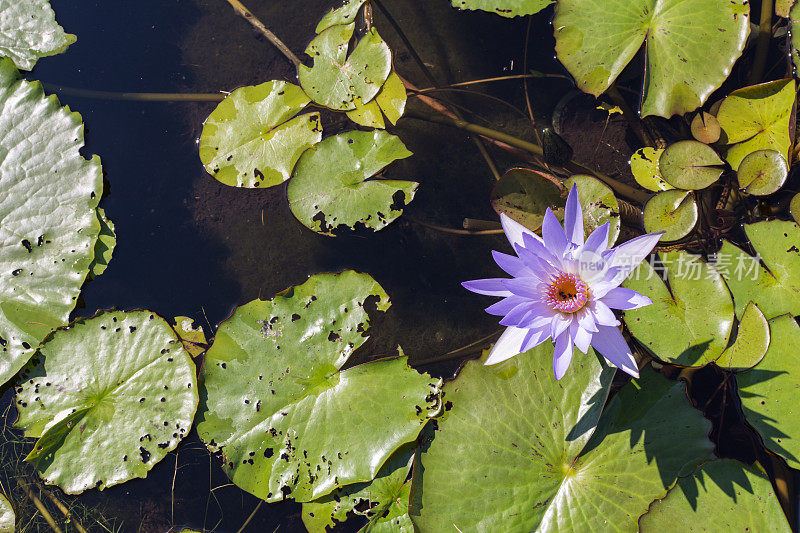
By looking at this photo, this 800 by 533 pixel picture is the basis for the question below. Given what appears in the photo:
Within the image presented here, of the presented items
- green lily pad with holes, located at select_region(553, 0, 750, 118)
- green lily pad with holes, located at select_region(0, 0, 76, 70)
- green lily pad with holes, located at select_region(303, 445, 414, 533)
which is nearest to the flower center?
green lily pad with holes, located at select_region(303, 445, 414, 533)

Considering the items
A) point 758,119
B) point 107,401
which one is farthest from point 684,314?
point 107,401

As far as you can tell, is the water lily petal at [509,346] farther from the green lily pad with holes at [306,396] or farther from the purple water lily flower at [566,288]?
the green lily pad with holes at [306,396]

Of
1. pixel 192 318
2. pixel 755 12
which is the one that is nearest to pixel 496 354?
pixel 192 318

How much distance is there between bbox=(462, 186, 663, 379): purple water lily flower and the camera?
1993mm

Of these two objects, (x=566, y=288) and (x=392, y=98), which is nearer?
(x=566, y=288)

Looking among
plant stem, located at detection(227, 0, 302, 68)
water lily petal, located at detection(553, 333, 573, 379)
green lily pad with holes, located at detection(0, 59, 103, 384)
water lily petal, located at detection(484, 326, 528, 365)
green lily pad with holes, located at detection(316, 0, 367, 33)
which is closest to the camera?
water lily petal, located at detection(553, 333, 573, 379)

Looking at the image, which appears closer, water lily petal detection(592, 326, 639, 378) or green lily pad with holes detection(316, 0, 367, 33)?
water lily petal detection(592, 326, 639, 378)

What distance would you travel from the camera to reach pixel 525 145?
3.38 m

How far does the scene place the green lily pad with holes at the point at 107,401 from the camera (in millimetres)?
2756

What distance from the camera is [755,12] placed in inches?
126

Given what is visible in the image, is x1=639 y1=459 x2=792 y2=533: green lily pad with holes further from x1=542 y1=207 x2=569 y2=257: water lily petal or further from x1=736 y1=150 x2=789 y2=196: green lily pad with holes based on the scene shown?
x1=736 y1=150 x2=789 y2=196: green lily pad with holes

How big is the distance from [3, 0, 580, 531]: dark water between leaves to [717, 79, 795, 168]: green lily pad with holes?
1039mm

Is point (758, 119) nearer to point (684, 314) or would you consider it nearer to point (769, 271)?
point (769, 271)

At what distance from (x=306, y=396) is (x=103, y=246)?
5.53ft
